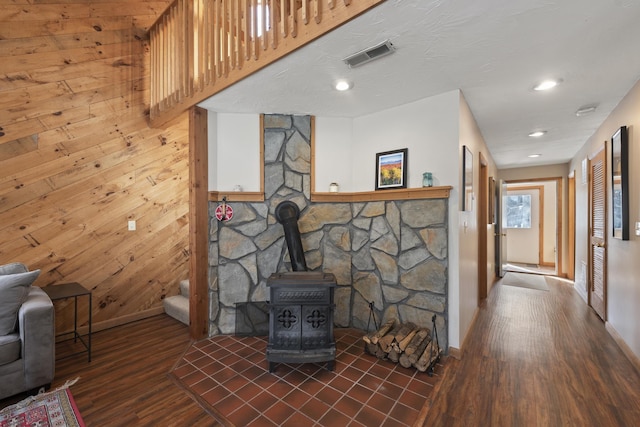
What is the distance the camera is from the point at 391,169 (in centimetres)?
275

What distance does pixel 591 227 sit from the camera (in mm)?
3643

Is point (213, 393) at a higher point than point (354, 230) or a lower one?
lower

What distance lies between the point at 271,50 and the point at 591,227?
14.7ft

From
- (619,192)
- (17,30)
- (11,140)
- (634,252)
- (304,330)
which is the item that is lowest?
(304,330)

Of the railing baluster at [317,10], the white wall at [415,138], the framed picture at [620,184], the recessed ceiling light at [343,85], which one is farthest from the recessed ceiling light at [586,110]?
Result: the railing baluster at [317,10]

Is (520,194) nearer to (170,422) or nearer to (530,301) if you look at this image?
(530,301)

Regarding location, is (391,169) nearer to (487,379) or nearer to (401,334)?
(401,334)

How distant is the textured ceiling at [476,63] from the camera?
1.51 metres

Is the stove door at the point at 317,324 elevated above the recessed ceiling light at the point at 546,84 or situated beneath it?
situated beneath

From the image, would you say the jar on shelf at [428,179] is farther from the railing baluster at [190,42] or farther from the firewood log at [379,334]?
the railing baluster at [190,42]

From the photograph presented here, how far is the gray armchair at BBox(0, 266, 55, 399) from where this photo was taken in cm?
184

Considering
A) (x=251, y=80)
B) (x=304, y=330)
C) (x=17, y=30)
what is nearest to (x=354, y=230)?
(x=304, y=330)

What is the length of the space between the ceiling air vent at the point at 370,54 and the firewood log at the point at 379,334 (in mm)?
2214

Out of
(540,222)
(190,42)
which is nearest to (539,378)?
(190,42)
